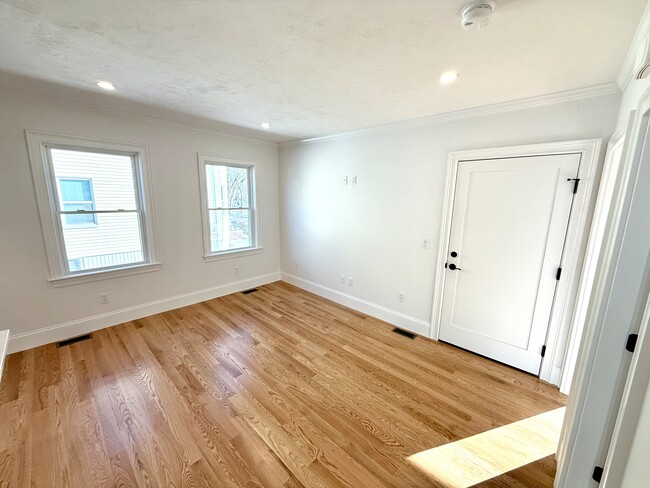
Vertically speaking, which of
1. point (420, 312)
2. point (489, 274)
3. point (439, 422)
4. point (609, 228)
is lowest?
point (439, 422)

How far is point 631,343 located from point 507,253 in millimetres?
1448

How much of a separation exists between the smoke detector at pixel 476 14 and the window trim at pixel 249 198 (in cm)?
348

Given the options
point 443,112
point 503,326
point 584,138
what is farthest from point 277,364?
point 584,138

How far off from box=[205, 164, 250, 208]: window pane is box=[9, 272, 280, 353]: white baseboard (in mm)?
1354

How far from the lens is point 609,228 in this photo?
134cm

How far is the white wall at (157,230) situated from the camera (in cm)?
250

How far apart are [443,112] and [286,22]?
1.94 metres

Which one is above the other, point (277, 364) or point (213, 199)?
point (213, 199)

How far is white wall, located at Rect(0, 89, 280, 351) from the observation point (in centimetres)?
250

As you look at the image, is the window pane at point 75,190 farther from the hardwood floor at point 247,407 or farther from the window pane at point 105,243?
the hardwood floor at point 247,407

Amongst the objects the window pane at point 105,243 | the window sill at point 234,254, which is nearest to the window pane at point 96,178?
the window pane at point 105,243

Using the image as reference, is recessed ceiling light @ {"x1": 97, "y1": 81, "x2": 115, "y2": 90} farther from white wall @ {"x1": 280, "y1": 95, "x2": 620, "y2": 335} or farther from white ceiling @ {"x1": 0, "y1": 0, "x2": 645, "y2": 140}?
white wall @ {"x1": 280, "y1": 95, "x2": 620, "y2": 335}

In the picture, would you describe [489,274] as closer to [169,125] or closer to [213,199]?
[213,199]

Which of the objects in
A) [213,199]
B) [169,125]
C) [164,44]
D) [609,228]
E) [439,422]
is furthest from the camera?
[213,199]
